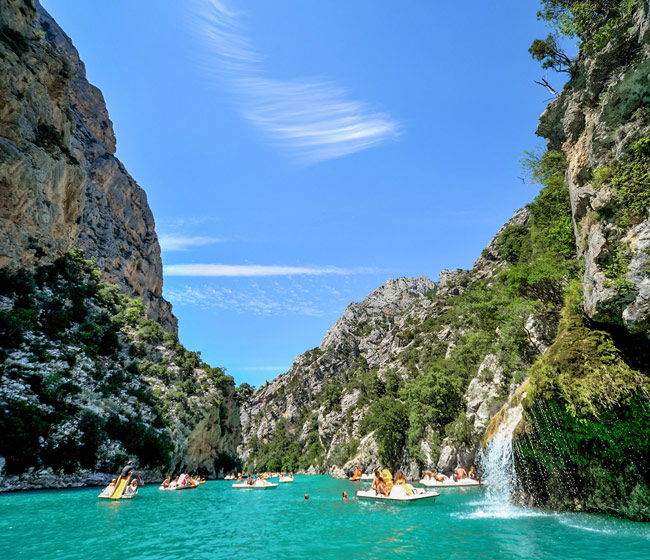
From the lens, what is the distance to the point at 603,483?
639 inches

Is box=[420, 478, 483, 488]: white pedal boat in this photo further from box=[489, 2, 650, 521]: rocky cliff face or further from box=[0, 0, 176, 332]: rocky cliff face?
box=[0, 0, 176, 332]: rocky cliff face

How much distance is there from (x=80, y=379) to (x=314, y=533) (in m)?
36.7

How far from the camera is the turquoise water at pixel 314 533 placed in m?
11.9

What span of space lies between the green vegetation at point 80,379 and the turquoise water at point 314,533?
11.4 metres

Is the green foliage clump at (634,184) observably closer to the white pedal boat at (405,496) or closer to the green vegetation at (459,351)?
the green vegetation at (459,351)

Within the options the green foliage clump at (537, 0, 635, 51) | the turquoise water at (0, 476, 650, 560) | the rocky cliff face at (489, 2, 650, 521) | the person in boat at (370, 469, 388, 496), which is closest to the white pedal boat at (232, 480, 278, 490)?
the person in boat at (370, 469, 388, 496)

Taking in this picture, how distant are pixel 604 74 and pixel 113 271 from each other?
8968 cm

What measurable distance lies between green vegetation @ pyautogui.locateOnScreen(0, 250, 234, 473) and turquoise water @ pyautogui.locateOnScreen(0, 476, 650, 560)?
1144 cm

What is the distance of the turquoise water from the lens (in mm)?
11922

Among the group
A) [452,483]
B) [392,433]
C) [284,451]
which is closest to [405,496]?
[452,483]

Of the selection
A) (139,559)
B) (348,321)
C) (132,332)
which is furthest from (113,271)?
(348,321)

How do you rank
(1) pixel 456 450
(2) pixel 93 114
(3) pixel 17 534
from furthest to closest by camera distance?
(2) pixel 93 114 → (1) pixel 456 450 → (3) pixel 17 534

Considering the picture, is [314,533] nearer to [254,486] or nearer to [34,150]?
[254,486]

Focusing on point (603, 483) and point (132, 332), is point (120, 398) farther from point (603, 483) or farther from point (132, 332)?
point (603, 483)
